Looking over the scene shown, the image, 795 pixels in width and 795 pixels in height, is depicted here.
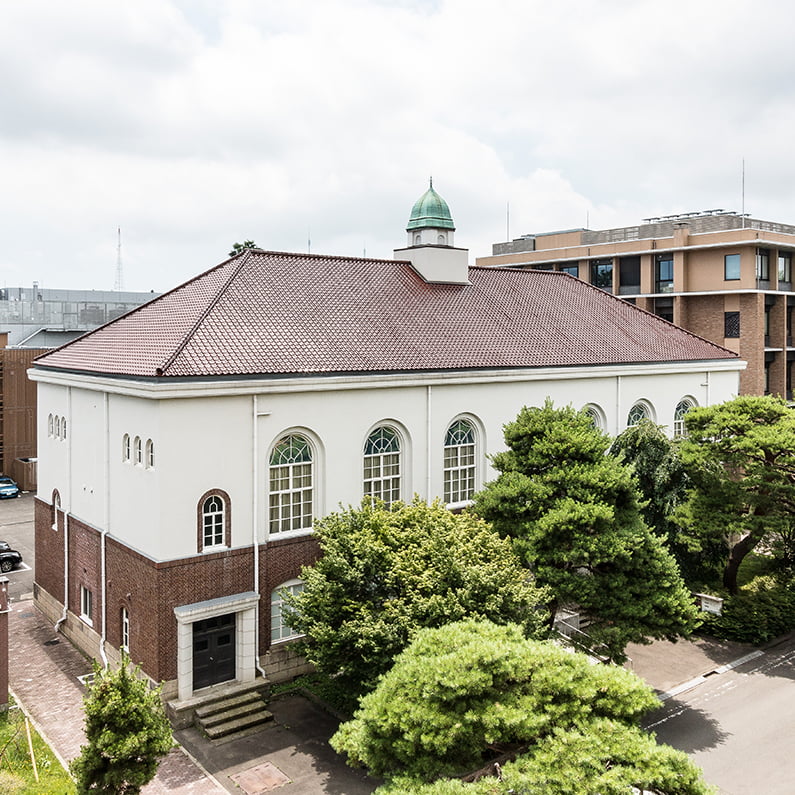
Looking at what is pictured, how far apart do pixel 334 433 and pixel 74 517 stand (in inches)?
405

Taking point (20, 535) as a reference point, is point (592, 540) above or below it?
above

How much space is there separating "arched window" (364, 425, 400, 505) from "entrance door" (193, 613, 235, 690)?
6.31m

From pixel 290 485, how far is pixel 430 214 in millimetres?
15956

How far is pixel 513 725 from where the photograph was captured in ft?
41.8

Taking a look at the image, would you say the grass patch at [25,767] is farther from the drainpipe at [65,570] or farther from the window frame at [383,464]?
the window frame at [383,464]

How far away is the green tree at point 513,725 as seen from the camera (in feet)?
39.4

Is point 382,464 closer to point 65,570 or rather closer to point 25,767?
point 65,570

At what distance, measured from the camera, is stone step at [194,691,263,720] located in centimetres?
2158

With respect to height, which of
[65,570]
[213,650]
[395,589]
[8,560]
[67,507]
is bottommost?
[8,560]

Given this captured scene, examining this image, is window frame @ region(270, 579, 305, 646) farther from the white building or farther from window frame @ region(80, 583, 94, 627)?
window frame @ region(80, 583, 94, 627)

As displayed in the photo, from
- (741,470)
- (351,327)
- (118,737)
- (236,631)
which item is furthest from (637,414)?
(118,737)

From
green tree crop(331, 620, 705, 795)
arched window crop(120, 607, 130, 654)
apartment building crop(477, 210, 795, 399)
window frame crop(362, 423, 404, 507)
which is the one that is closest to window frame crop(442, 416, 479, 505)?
window frame crop(362, 423, 404, 507)

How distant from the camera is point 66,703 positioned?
23109 millimetres

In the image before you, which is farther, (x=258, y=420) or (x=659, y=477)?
(x=659, y=477)
